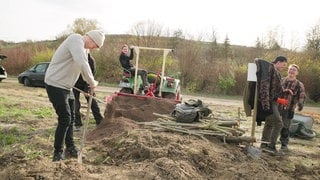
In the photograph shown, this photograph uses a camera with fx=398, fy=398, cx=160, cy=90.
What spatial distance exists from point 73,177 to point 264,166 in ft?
10.1

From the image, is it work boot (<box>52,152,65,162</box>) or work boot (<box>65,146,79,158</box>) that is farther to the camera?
work boot (<box>65,146,79,158</box>)

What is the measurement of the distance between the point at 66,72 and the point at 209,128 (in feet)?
10.2

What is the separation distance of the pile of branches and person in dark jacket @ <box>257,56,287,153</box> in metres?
0.52

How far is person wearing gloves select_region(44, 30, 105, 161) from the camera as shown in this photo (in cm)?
528

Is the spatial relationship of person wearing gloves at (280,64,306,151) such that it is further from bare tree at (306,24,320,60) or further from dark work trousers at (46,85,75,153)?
bare tree at (306,24,320,60)

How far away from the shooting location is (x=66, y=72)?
5.43 meters

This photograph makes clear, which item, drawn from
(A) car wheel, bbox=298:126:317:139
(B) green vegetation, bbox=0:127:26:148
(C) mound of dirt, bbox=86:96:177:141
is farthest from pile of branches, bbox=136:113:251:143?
(A) car wheel, bbox=298:126:317:139

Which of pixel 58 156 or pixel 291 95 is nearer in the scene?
pixel 58 156

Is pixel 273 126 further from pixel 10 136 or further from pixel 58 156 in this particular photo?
pixel 10 136

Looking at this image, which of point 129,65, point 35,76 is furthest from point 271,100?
point 35,76

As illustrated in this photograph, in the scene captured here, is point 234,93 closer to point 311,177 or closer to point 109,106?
point 109,106

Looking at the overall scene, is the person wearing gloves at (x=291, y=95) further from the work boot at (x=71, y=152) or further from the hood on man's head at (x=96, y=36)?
the work boot at (x=71, y=152)

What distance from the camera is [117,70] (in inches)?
1088

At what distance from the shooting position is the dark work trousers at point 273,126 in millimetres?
7344
